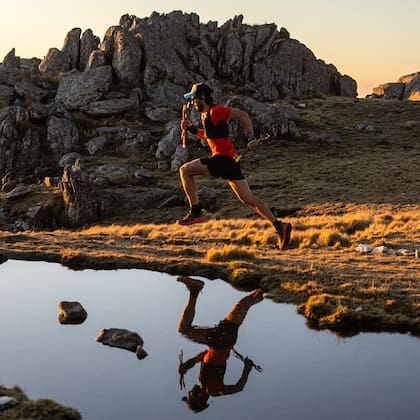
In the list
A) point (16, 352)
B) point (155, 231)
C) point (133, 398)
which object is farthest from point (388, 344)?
point (155, 231)

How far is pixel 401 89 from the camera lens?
96688mm

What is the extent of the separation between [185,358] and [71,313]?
2792 mm

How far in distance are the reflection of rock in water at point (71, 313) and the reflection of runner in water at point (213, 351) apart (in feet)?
5.98

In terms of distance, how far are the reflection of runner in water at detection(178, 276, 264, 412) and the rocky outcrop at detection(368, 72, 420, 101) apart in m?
90.7

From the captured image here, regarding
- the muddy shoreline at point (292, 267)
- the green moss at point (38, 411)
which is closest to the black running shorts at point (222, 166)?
the muddy shoreline at point (292, 267)

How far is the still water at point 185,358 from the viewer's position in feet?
21.1

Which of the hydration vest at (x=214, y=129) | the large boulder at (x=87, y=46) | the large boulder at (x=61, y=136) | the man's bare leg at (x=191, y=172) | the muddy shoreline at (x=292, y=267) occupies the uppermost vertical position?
the large boulder at (x=87, y=46)

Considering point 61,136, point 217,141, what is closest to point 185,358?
point 217,141

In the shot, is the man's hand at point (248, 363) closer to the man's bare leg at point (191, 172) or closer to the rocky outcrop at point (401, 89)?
the man's bare leg at point (191, 172)

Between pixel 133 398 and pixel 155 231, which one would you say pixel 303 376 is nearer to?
pixel 133 398

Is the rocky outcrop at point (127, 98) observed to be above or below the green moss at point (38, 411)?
above

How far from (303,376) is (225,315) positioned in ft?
9.61

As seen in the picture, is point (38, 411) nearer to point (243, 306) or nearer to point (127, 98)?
point (243, 306)

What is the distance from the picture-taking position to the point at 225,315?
10.0 meters
